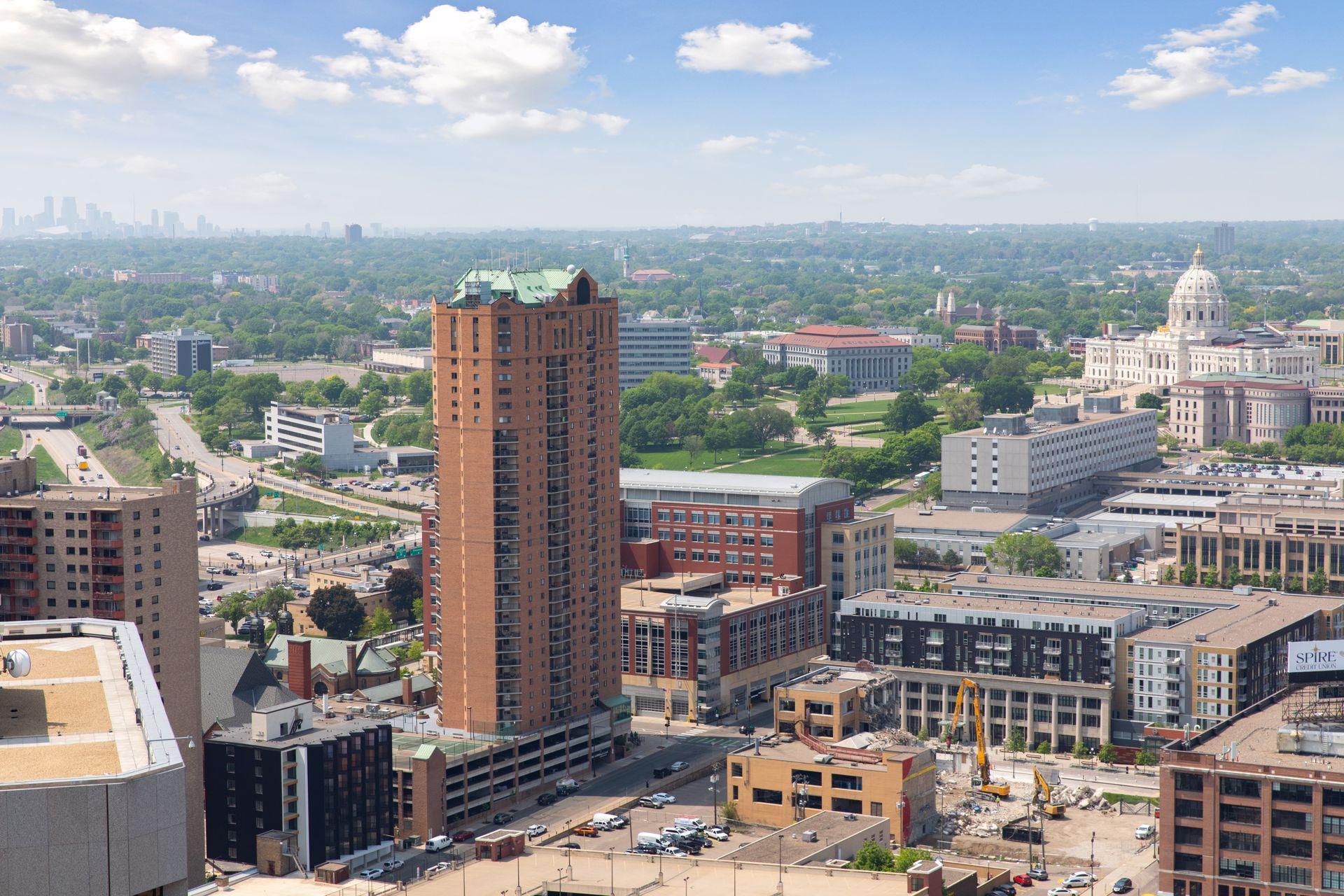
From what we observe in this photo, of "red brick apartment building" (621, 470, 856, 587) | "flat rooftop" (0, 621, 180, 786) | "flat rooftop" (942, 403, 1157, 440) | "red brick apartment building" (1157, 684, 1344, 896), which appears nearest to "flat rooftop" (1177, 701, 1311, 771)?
"red brick apartment building" (1157, 684, 1344, 896)

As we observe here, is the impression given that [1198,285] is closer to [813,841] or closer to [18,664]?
[813,841]

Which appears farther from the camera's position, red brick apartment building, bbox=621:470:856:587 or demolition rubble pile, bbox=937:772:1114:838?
red brick apartment building, bbox=621:470:856:587

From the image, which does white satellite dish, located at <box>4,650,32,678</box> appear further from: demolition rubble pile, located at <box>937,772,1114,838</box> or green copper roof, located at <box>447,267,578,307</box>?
green copper roof, located at <box>447,267,578,307</box>

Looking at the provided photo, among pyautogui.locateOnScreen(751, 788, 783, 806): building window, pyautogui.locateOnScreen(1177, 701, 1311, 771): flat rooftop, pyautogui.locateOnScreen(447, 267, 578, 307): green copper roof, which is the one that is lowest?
pyautogui.locateOnScreen(751, 788, 783, 806): building window

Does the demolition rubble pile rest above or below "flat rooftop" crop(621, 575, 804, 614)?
below

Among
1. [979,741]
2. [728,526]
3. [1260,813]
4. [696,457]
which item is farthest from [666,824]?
[696,457]

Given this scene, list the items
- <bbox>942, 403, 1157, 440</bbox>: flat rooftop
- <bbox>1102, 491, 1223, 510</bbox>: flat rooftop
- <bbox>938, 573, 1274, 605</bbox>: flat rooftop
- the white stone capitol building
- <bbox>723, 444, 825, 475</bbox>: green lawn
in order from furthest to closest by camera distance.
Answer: the white stone capitol building < <bbox>723, 444, 825, 475</bbox>: green lawn < <bbox>942, 403, 1157, 440</bbox>: flat rooftop < <bbox>1102, 491, 1223, 510</bbox>: flat rooftop < <bbox>938, 573, 1274, 605</bbox>: flat rooftop
